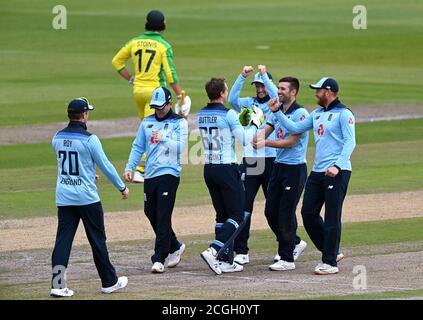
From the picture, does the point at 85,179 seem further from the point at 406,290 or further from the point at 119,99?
the point at 119,99

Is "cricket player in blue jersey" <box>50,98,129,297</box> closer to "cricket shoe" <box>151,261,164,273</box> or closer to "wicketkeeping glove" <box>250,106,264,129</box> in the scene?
"cricket shoe" <box>151,261,164,273</box>

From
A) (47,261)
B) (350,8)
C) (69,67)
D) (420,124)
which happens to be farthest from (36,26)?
(47,261)

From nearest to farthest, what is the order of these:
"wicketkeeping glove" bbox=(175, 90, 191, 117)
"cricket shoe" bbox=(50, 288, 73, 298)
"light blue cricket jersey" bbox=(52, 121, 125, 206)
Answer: "cricket shoe" bbox=(50, 288, 73, 298) < "light blue cricket jersey" bbox=(52, 121, 125, 206) < "wicketkeeping glove" bbox=(175, 90, 191, 117)

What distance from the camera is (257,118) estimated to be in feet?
50.4

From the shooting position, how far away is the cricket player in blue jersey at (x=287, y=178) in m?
15.5

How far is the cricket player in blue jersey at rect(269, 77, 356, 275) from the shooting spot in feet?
48.7

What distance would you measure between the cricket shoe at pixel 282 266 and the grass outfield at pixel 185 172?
16.1 feet

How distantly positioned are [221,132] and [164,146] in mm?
729

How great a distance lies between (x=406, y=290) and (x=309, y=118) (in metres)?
2.84

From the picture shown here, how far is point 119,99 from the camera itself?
33.5 m

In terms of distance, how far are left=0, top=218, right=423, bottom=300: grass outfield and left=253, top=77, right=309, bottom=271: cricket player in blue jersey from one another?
0.42m

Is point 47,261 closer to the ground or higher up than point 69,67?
closer to the ground

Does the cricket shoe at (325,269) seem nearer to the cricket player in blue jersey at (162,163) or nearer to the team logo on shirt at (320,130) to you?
the team logo on shirt at (320,130)

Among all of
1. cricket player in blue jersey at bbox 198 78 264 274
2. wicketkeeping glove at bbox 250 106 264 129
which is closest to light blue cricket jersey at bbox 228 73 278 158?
wicketkeeping glove at bbox 250 106 264 129
